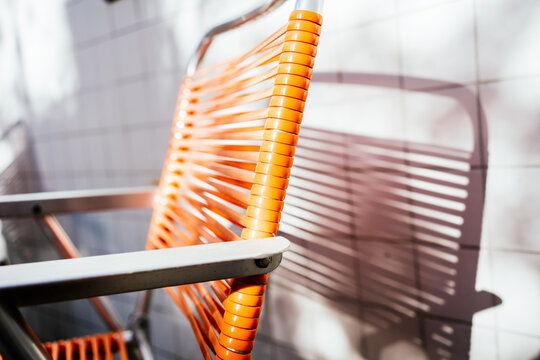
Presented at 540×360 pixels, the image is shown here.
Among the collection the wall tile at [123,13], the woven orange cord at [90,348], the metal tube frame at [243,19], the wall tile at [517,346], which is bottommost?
the woven orange cord at [90,348]

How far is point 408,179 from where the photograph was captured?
3.27 ft

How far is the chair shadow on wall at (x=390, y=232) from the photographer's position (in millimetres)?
935

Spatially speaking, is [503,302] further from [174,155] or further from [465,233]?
[174,155]

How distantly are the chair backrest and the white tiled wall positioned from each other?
0.38m

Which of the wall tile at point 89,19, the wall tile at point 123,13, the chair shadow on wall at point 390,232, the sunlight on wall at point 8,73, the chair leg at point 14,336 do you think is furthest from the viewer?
the sunlight on wall at point 8,73

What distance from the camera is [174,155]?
3.05 ft

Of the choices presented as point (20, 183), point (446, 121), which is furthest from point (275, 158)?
point (20, 183)

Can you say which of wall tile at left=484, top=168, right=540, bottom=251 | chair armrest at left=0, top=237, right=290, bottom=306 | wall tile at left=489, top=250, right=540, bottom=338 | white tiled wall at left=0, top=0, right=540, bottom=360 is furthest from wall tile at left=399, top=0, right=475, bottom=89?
chair armrest at left=0, top=237, right=290, bottom=306

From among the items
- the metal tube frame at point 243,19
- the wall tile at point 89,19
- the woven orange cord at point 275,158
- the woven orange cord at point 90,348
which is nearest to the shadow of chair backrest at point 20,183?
the wall tile at point 89,19

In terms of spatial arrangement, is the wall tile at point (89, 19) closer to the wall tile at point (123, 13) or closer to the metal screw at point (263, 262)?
the wall tile at point (123, 13)

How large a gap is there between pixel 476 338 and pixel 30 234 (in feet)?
7.41

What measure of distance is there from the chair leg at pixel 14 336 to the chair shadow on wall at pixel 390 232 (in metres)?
0.78

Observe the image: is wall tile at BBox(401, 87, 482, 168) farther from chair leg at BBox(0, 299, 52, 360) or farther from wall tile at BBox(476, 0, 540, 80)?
chair leg at BBox(0, 299, 52, 360)

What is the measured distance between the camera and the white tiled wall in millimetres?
854
